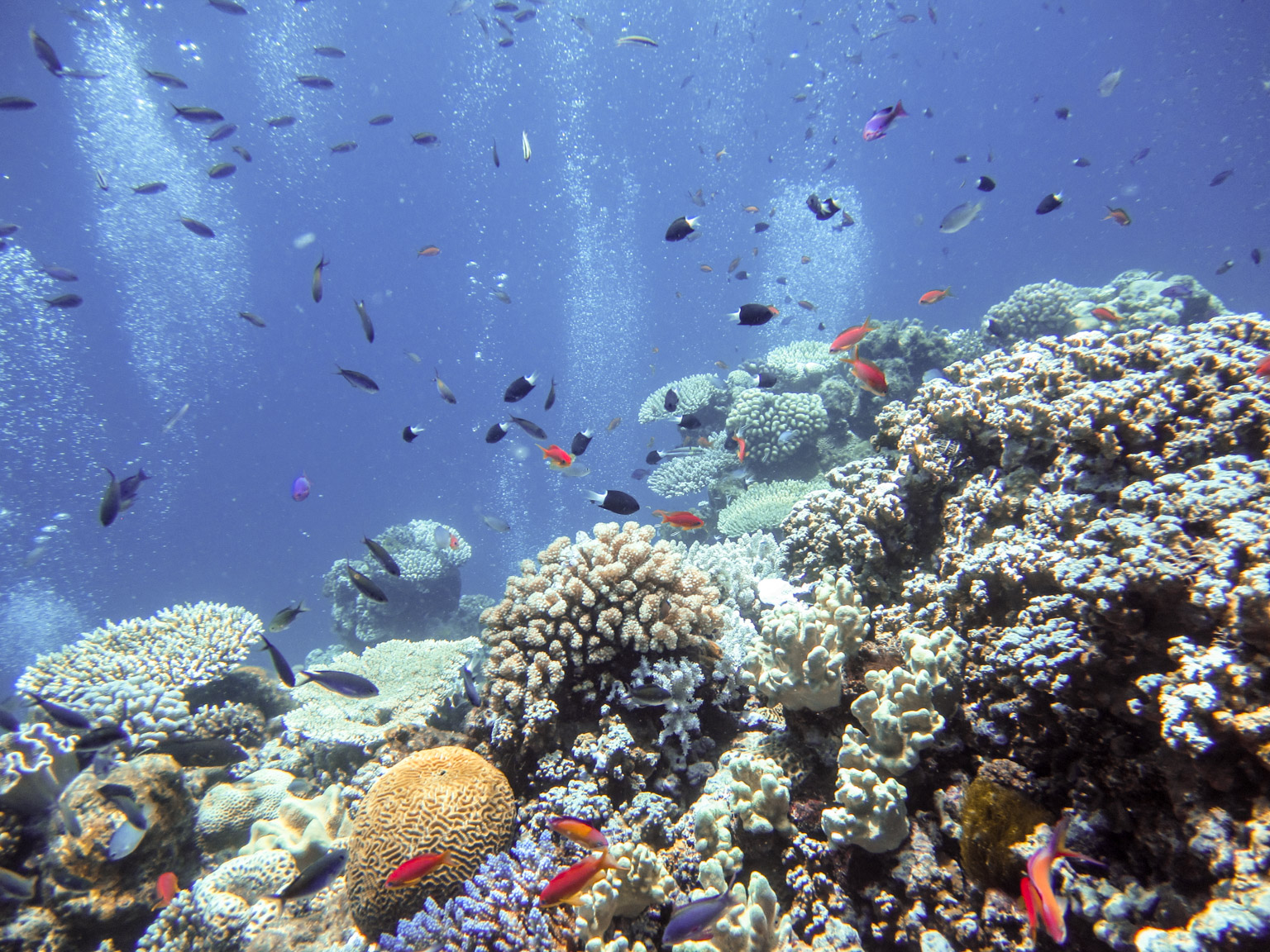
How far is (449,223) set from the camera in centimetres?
8112

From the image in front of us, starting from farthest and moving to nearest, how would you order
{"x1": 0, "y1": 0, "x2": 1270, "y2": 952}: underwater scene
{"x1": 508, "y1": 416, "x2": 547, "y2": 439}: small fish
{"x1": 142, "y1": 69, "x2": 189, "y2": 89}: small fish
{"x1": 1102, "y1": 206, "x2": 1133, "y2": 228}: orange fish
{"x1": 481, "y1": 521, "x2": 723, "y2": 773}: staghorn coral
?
{"x1": 142, "y1": 69, "x2": 189, "y2": 89}: small fish
{"x1": 1102, "y1": 206, "x2": 1133, "y2": 228}: orange fish
{"x1": 508, "y1": 416, "x2": 547, "y2": 439}: small fish
{"x1": 481, "y1": 521, "x2": 723, "y2": 773}: staghorn coral
{"x1": 0, "y1": 0, "x2": 1270, "y2": 952}: underwater scene

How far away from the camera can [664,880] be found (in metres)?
2.62

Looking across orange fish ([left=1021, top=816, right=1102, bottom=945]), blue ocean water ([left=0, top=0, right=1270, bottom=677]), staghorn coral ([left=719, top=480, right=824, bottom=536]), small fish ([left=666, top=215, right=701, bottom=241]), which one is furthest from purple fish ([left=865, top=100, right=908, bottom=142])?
blue ocean water ([left=0, top=0, right=1270, bottom=677])

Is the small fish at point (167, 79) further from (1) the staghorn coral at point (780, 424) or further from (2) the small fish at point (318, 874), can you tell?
(2) the small fish at point (318, 874)

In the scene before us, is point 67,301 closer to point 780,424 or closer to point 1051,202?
point 780,424

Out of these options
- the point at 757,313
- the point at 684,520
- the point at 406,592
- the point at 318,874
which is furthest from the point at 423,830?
the point at 406,592

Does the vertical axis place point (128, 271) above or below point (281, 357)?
below

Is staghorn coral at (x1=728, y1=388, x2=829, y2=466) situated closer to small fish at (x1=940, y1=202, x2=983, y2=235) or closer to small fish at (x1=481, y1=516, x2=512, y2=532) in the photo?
small fish at (x1=940, y1=202, x2=983, y2=235)

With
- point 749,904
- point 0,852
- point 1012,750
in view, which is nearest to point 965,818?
point 1012,750

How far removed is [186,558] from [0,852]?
82.3m

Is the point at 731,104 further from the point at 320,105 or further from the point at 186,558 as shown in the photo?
the point at 186,558

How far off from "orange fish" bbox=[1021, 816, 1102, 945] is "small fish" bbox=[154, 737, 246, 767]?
6833 millimetres

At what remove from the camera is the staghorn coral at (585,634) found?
3.51m

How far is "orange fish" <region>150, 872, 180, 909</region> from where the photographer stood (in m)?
3.78
